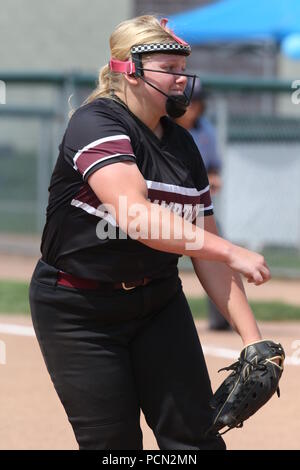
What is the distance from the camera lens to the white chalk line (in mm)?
6520

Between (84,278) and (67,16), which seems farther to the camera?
(67,16)

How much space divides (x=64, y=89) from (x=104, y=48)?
10638 mm

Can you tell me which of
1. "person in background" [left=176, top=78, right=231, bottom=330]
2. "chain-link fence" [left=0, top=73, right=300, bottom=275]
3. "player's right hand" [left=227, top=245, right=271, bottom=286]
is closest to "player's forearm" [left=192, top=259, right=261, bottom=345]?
"player's right hand" [left=227, top=245, right=271, bottom=286]

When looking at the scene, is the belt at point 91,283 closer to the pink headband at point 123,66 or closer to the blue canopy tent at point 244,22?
the pink headband at point 123,66

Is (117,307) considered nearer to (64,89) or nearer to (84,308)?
(84,308)

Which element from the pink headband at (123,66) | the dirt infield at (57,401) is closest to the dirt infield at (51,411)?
the dirt infield at (57,401)

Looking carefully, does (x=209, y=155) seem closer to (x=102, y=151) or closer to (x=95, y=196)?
(x=95, y=196)

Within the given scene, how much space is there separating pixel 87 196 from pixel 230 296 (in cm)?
64

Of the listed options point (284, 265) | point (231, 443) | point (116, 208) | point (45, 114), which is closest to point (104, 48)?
point (45, 114)

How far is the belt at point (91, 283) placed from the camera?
3.37 meters

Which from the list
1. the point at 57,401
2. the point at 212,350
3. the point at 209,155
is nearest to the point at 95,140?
the point at 57,401

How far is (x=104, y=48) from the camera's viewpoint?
71.2 ft

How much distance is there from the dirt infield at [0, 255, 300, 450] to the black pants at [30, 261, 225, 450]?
51.9 inches

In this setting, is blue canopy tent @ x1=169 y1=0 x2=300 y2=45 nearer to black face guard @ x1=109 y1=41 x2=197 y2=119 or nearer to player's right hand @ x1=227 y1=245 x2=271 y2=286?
black face guard @ x1=109 y1=41 x2=197 y2=119
